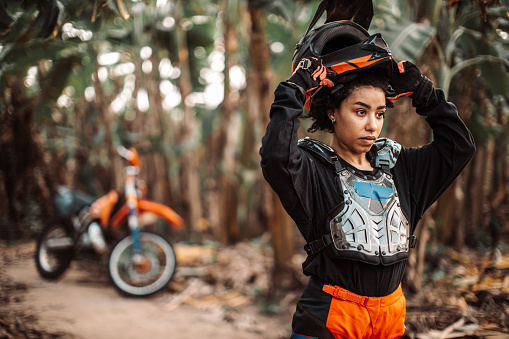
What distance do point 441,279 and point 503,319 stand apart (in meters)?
1.39

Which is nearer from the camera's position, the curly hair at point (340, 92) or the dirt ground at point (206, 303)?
the curly hair at point (340, 92)

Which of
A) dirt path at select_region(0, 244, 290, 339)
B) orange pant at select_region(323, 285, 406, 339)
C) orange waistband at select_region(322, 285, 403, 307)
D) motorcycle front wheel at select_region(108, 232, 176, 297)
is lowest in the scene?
dirt path at select_region(0, 244, 290, 339)

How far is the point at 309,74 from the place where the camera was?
138 centimetres

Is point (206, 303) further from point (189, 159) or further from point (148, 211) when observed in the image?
point (189, 159)

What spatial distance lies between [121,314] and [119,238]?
956 millimetres

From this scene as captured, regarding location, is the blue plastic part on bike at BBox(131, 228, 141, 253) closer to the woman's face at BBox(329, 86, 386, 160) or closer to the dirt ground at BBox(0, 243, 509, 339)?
the dirt ground at BBox(0, 243, 509, 339)

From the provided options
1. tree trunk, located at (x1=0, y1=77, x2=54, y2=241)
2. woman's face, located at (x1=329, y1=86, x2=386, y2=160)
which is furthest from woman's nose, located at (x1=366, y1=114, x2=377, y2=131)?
tree trunk, located at (x1=0, y1=77, x2=54, y2=241)

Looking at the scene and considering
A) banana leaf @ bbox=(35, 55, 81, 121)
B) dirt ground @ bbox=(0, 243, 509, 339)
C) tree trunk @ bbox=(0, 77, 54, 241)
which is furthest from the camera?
tree trunk @ bbox=(0, 77, 54, 241)

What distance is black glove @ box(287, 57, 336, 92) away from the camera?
1.37 metres

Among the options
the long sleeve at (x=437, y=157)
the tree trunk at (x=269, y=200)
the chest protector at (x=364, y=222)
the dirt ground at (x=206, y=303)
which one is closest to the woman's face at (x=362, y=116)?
the chest protector at (x=364, y=222)

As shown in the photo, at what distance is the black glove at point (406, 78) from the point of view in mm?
1516

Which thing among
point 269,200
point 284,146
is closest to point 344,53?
point 284,146

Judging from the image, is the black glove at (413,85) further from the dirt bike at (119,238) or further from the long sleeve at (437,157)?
the dirt bike at (119,238)

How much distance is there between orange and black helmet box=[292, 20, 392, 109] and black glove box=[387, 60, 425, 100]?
44mm
